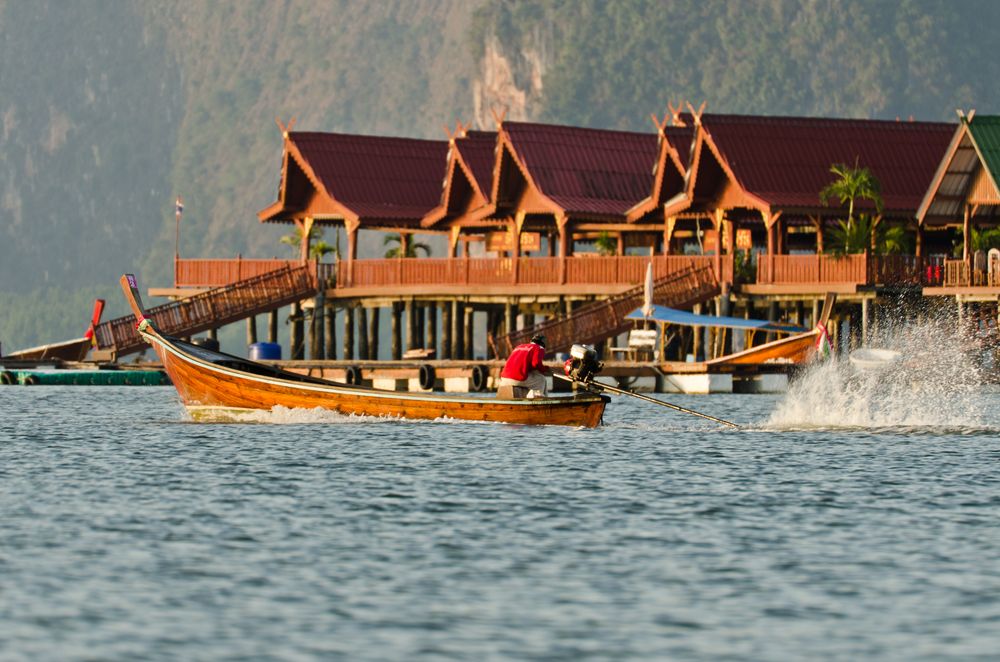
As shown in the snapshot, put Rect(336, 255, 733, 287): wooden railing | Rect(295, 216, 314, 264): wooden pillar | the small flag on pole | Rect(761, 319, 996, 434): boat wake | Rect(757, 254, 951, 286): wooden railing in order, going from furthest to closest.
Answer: Rect(295, 216, 314, 264): wooden pillar → Rect(336, 255, 733, 287): wooden railing → Rect(757, 254, 951, 286): wooden railing → the small flag on pole → Rect(761, 319, 996, 434): boat wake

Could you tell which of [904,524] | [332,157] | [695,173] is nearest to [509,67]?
[332,157]

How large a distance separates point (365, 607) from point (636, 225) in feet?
160

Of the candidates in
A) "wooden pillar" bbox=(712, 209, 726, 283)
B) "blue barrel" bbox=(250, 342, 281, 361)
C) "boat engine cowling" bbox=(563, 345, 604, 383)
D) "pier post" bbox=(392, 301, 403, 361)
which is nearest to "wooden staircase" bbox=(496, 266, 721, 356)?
"wooden pillar" bbox=(712, 209, 726, 283)

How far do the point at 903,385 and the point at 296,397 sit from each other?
19.0 meters

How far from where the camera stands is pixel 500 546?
19.1 meters

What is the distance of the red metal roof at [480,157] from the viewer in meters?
64.9

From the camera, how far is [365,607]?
51.5ft

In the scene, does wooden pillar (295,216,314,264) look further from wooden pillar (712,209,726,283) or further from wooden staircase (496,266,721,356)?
wooden pillar (712,209,726,283)

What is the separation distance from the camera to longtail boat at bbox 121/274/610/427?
31.5 meters

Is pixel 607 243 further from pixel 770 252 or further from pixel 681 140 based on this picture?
pixel 770 252

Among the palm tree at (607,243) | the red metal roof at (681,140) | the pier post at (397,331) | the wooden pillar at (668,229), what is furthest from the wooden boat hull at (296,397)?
the palm tree at (607,243)

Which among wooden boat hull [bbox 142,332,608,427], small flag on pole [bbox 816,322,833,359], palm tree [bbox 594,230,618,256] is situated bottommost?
wooden boat hull [bbox 142,332,608,427]

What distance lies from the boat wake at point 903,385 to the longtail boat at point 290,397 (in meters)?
8.11

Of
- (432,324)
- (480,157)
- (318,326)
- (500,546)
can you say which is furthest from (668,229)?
(500,546)
